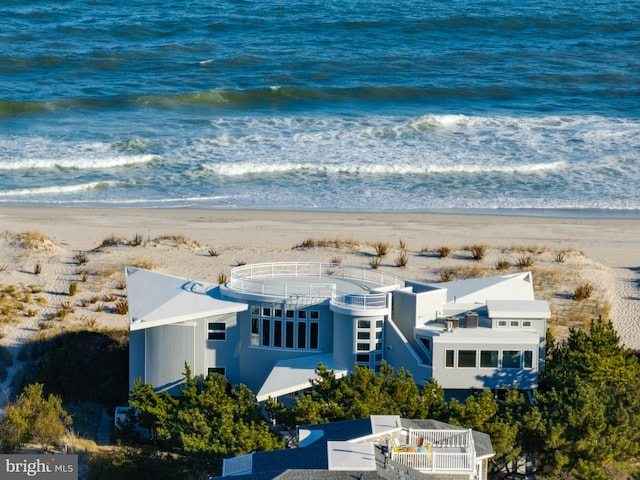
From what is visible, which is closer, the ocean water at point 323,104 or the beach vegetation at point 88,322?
the beach vegetation at point 88,322

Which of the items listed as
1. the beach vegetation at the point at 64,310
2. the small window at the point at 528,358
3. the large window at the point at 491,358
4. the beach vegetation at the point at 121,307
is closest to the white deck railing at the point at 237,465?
the large window at the point at 491,358

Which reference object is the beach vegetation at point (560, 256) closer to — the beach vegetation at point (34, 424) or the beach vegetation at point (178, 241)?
the beach vegetation at point (178, 241)

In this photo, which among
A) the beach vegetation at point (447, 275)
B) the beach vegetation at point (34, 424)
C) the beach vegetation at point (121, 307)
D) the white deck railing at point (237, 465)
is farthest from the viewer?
the beach vegetation at point (447, 275)

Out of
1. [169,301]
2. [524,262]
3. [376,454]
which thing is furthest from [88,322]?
[376,454]

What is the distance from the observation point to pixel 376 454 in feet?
79.5

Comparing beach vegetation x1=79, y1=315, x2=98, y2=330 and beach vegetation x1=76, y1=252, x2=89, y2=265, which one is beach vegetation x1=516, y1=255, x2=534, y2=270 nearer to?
beach vegetation x1=79, y1=315, x2=98, y2=330

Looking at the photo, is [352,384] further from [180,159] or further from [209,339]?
[180,159]

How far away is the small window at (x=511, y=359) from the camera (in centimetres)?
3127

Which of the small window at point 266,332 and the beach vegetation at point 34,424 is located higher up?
the small window at point 266,332

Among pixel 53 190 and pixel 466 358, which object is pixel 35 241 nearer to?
pixel 53 190

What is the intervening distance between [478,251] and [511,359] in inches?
454

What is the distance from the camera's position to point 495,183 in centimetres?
5597

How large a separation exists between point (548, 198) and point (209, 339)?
2396cm

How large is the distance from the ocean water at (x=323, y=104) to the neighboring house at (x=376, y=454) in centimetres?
2616
